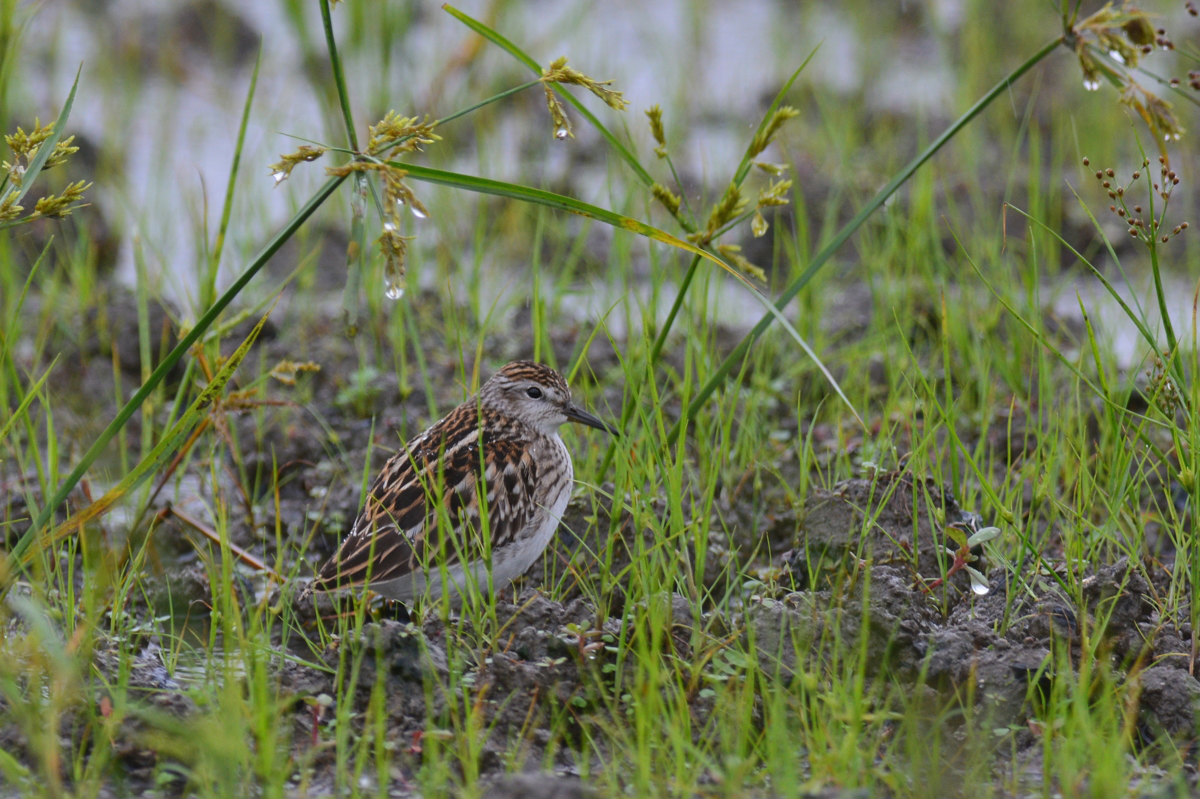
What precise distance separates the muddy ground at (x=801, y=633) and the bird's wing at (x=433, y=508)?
26cm

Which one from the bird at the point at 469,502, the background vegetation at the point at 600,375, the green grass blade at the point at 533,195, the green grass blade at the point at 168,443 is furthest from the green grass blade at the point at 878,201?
the green grass blade at the point at 168,443

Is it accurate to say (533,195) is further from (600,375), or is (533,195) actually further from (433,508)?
(600,375)

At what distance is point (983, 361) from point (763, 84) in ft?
18.5

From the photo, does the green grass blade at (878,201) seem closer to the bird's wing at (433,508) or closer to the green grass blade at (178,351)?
the bird's wing at (433,508)

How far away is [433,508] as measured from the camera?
16.2ft

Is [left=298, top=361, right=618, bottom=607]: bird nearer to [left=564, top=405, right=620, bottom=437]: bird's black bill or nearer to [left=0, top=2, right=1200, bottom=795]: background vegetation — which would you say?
[left=564, top=405, right=620, bottom=437]: bird's black bill

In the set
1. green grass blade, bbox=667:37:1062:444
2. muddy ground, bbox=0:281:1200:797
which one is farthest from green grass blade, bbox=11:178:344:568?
green grass blade, bbox=667:37:1062:444

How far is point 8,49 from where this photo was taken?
19.4 ft

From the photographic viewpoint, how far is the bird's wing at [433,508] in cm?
471

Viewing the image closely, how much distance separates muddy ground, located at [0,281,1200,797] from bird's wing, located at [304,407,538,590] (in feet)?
0.86

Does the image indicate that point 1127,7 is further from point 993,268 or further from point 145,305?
point 145,305

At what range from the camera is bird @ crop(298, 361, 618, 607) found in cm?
470

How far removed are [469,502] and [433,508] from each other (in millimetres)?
183

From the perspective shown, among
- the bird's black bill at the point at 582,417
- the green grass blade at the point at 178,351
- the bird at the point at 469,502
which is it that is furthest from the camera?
the bird's black bill at the point at 582,417
